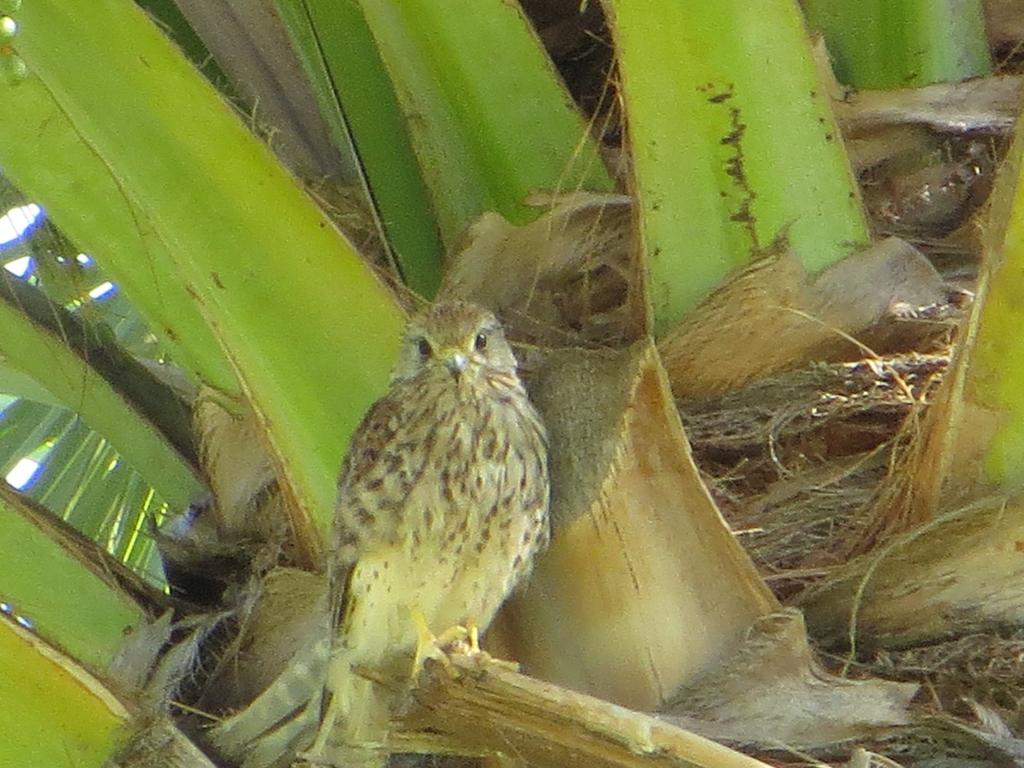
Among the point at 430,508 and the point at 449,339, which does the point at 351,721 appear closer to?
the point at 430,508

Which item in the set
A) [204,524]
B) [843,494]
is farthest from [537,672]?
[204,524]

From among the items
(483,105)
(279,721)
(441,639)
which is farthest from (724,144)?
(279,721)

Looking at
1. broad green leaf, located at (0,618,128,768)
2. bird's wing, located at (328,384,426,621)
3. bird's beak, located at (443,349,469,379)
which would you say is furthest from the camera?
bird's beak, located at (443,349,469,379)

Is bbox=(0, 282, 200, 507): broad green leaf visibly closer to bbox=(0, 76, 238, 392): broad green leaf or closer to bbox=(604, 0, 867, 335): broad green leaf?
bbox=(0, 76, 238, 392): broad green leaf

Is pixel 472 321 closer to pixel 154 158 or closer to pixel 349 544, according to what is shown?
pixel 349 544

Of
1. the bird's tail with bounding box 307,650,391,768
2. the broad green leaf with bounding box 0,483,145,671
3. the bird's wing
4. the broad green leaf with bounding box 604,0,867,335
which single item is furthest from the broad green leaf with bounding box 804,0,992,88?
the broad green leaf with bounding box 0,483,145,671

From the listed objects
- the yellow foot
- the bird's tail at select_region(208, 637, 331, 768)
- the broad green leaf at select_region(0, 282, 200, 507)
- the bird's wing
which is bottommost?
the yellow foot

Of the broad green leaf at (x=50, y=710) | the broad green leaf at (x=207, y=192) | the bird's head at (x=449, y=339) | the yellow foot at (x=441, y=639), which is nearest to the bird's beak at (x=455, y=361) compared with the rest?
the bird's head at (x=449, y=339)
